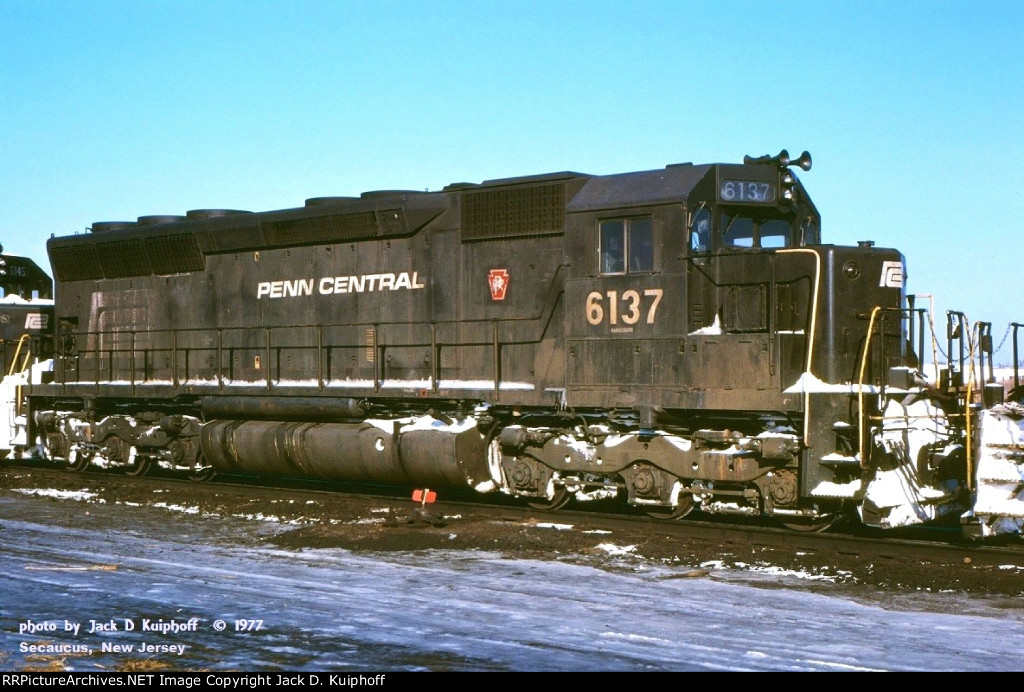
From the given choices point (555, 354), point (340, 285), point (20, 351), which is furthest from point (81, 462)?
point (555, 354)

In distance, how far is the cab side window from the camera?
12.1 meters

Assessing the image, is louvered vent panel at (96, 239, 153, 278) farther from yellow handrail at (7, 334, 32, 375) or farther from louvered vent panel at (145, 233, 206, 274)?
yellow handrail at (7, 334, 32, 375)

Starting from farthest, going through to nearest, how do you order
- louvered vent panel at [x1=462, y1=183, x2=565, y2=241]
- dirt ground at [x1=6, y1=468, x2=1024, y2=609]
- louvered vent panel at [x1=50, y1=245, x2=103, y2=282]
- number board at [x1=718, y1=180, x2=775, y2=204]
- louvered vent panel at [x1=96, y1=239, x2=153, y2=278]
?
louvered vent panel at [x1=50, y1=245, x2=103, y2=282], louvered vent panel at [x1=96, y1=239, x2=153, y2=278], louvered vent panel at [x1=462, y1=183, x2=565, y2=241], number board at [x1=718, y1=180, x2=775, y2=204], dirt ground at [x1=6, y1=468, x2=1024, y2=609]

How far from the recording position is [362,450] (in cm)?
1452

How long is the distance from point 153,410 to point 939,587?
39.4 feet

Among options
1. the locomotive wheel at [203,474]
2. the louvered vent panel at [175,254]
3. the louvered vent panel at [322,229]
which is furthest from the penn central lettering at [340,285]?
the locomotive wheel at [203,474]

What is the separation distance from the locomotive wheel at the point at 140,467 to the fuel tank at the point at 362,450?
5.55 ft

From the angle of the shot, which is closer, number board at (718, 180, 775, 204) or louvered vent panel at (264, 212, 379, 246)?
number board at (718, 180, 775, 204)

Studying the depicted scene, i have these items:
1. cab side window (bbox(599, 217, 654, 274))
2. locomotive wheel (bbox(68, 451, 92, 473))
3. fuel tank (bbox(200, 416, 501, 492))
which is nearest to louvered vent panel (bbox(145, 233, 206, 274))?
fuel tank (bbox(200, 416, 501, 492))

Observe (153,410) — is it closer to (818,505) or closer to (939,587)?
(818,505)

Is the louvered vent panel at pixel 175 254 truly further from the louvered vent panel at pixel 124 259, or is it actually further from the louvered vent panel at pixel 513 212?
the louvered vent panel at pixel 513 212

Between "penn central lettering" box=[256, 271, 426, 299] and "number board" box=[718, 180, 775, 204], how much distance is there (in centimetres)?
416

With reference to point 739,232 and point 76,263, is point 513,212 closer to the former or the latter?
point 739,232
